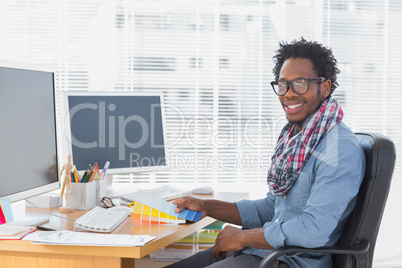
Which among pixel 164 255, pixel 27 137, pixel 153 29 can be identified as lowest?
pixel 164 255

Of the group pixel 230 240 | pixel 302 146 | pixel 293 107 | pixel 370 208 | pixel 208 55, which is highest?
pixel 208 55

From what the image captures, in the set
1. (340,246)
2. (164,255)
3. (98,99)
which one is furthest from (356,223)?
(98,99)

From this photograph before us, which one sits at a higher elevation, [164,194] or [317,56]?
[317,56]

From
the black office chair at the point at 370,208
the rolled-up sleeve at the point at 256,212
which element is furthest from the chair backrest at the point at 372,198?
the rolled-up sleeve at the point at 256,212

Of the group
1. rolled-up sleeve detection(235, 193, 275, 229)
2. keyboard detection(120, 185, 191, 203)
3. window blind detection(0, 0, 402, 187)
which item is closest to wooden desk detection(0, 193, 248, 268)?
rolled-up sleeve detection(235, 193, 275, 229)

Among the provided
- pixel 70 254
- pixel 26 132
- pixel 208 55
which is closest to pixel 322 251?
pixel 70 254

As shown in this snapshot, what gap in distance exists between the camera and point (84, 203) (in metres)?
2.08

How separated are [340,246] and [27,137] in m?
1.19

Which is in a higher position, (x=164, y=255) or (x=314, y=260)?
(x=314, y=260)

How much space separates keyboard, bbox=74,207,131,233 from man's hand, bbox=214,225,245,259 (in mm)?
375

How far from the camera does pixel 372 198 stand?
1634 mm

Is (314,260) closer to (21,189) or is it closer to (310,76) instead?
(310,76)

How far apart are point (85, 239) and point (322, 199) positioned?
2.49ft

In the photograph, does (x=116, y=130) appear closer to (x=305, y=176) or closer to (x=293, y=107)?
(x=293, y=107)
